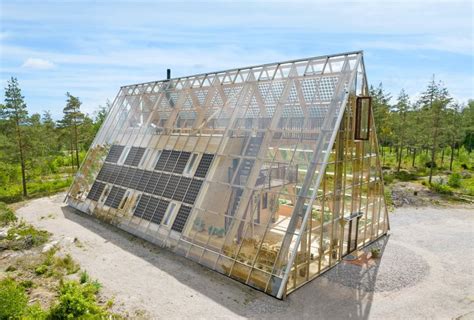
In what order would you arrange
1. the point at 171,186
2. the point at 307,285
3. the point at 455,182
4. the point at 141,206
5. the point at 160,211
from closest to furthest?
the point at 307,285 → the point at 160,211 → the point at 171,186 → the point at 141,206 → the point at 455,182

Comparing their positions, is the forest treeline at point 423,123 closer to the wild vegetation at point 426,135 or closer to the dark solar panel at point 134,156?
the wild vegetation at point 426,135

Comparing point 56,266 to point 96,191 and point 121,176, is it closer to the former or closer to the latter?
point 121,176

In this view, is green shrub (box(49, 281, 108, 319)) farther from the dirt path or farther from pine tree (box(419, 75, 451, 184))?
pine tree (box(419, 75, 451, 184))

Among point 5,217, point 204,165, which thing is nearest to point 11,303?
point 204,165

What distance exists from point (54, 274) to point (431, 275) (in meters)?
14.1

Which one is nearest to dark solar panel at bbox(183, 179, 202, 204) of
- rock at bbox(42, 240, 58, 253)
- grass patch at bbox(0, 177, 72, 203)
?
rock at bbox(42, 240, 58, 253)

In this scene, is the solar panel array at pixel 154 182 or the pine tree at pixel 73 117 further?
the pine tree at pixel 73 117

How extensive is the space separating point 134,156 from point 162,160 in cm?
272

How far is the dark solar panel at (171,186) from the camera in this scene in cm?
1515

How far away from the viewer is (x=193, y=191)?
46.3 feet

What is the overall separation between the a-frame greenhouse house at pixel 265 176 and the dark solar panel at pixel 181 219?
0.04m

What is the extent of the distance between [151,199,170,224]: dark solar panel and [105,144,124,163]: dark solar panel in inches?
245

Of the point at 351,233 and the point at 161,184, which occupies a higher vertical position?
the point at 351,233

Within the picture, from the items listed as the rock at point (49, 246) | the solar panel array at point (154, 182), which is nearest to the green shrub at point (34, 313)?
the rock at point (49, 246)
